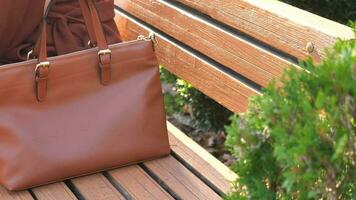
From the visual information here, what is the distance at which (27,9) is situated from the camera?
2.54 meters

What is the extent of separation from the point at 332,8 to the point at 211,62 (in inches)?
30.3

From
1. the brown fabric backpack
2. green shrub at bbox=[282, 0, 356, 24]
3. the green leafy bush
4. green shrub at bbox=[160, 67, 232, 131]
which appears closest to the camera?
the green leafy bush

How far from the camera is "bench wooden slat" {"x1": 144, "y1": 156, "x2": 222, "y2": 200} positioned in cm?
249

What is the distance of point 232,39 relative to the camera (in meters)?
2.70

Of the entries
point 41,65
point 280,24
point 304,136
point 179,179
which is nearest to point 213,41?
point 280,24

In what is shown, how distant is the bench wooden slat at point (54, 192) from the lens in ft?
8.08

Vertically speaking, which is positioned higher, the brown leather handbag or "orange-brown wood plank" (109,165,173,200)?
the brown leather handbag

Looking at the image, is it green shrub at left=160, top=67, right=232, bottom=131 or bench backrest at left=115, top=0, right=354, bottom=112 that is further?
green shrub at left=160, top=67, right=232, bottom=131

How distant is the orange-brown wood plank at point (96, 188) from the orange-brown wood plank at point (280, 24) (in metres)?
0.68

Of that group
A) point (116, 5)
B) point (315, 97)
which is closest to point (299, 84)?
point (315, 97)

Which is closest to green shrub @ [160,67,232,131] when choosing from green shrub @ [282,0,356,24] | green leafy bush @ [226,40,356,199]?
green shrub @ [282,0,356,24]

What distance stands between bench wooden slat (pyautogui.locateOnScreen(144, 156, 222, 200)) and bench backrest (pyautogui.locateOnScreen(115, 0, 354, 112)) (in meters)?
0.30

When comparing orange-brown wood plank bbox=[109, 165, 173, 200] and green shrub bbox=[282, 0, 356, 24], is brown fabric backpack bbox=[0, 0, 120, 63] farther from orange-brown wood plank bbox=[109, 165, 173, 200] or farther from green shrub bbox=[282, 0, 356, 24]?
green shrub bbox=[282, 0, 356, 24]

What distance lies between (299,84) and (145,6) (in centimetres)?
170
